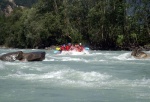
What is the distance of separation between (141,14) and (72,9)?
11.9 meters

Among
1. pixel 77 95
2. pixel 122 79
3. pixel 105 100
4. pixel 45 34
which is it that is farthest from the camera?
pixel 45 34

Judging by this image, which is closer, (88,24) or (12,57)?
(12,57)

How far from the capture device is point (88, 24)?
172 feet

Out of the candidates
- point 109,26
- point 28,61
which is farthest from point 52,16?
point 28,61

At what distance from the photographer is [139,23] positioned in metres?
45.8

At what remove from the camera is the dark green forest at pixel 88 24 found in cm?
4584

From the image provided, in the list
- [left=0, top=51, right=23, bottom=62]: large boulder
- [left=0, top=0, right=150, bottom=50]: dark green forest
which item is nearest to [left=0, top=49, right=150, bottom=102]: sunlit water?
[left=0, top=51, right=23, bottom=62]: large boulder

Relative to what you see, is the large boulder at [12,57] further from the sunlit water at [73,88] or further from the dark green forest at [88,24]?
the dark green forest at [88,24]

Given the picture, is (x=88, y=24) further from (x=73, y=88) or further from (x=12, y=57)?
(x=73, y=88)

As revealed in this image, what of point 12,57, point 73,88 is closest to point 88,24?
point 12,57

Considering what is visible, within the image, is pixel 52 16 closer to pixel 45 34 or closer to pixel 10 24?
pixel 45 34

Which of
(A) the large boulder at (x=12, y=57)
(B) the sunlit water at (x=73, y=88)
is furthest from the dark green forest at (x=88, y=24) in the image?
(B) the sunlit water at (x=73, y=88)

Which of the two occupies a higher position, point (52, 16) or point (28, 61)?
point (52, 16)

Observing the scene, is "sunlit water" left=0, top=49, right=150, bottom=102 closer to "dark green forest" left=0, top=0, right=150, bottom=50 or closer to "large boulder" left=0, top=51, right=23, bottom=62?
"large boulder" left=0, top=51, right=23, bottom=62
